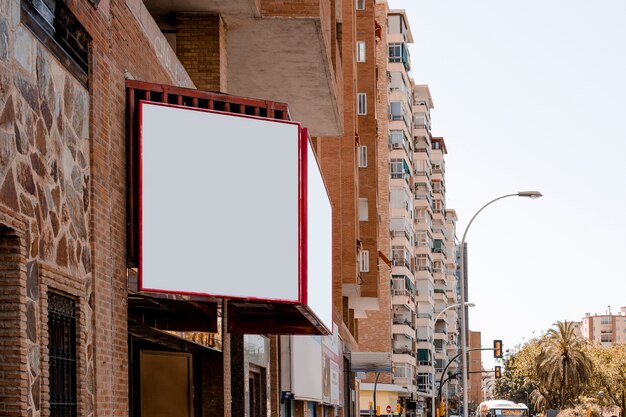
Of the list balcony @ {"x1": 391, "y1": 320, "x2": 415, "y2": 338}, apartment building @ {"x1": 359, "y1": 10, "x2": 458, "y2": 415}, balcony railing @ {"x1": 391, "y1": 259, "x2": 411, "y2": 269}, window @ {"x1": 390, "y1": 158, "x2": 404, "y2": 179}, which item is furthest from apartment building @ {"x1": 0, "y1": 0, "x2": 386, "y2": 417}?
window @ {"x1": 390, "y1": 158, "x2": 404, "y2": 179}

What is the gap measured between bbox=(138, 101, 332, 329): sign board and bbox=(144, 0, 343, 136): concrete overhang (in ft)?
22.9

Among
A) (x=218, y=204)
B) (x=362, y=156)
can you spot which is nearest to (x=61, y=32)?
(x=218, y=204)

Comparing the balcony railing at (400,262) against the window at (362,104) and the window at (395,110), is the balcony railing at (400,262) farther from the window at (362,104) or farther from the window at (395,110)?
the window at (362,104)

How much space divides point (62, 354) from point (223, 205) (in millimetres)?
3496

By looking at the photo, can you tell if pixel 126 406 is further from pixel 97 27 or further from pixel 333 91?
pixel 333 91

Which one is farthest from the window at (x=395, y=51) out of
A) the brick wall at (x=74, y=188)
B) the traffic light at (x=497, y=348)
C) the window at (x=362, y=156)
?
the brick wall at (x=74, y=188)

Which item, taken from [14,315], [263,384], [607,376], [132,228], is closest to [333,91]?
[263,384]

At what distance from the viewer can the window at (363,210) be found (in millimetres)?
53375

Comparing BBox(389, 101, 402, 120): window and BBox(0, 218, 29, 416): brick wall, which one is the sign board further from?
BBox(389, 101, 402, 120): window

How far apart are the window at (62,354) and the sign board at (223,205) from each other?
1864mm

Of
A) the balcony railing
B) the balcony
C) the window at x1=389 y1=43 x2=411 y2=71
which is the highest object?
the window at x1=389 y1=43 x2=411 y2=71

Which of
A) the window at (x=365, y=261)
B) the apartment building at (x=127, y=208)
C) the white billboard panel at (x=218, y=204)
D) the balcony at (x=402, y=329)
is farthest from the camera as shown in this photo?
the balcony at (x=402, y=329)

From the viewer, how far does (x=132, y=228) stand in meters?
13.5

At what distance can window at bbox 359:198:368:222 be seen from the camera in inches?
2101
